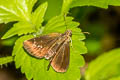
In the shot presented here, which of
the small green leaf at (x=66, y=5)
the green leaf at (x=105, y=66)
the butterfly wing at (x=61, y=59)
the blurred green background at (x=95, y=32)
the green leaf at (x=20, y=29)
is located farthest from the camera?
the blurred green background at (x=95, y=32)

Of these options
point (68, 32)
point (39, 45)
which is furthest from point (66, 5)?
point (39, 45)

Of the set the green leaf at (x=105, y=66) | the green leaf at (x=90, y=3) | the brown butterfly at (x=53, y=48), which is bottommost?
the green leaf at (x=105, y=66)

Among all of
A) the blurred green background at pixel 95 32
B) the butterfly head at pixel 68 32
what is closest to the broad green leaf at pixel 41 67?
the butterfly head at pixel 68 32

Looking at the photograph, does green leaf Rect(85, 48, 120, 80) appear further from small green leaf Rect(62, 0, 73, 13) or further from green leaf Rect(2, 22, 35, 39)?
green leaf Rect(2, 22, 35, 39)

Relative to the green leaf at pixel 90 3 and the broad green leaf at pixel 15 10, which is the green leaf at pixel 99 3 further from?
the broad green leaf at pixel 15 10

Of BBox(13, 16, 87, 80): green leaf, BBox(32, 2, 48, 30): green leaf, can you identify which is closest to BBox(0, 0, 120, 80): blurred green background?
BBox(32, 2, 48, 30): green leaf

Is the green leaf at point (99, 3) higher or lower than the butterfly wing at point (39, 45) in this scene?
higher
